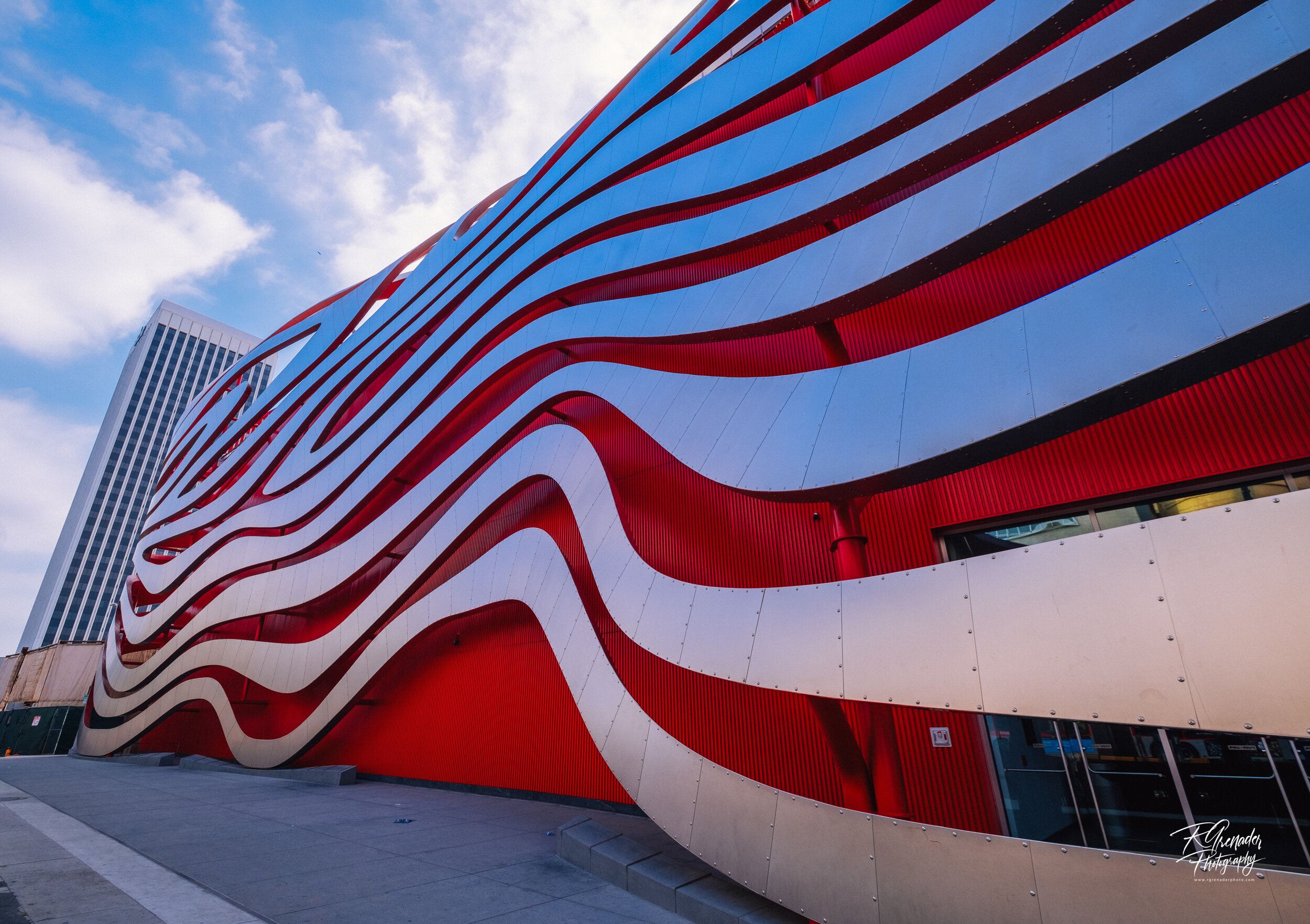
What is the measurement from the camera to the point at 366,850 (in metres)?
8.97

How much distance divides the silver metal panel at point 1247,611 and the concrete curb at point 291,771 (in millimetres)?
19929

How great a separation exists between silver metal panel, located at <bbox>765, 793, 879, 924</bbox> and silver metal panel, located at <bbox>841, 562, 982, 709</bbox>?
4.01 ft

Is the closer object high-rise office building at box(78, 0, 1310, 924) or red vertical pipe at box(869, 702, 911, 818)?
high-rise office building at box(78, 0, 1310, 924)

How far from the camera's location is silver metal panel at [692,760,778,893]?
20.9ft

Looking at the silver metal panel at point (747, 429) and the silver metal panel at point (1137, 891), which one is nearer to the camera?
the silver metal panel at point (1137, 891)

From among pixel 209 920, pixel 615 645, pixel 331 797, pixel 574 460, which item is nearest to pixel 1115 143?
pixel 574 460

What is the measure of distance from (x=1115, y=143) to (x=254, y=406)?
119 ft

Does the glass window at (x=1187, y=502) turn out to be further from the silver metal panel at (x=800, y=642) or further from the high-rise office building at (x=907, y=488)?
the silver metal panel at (x=800, y=642)

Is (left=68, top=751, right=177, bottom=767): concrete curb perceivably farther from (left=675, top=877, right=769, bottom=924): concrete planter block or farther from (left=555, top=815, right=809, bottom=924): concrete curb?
(left=675, top=877, right=769, bottom=924): concrete planter block

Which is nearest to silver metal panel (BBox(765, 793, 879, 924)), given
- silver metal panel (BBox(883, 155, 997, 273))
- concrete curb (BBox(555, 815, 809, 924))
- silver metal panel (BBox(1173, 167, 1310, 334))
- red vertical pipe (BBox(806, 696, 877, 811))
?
concrete curb (BBox(555, 815, 809, 924))

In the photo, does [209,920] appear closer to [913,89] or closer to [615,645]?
[615,645]

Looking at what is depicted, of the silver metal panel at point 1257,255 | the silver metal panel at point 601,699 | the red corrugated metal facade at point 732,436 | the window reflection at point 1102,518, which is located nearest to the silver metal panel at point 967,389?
the red corrugated metal facade at point 732,436

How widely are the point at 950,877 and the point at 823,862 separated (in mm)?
1255

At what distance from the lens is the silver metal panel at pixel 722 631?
23.4 ft
